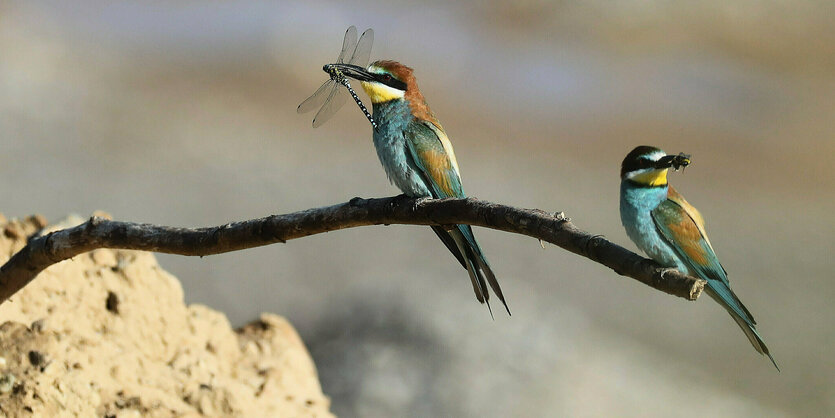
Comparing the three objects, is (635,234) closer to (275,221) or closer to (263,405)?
(275,221)

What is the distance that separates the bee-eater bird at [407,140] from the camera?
2428mm

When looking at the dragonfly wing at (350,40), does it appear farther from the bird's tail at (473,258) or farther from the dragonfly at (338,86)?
the bird's tail at (473,258)

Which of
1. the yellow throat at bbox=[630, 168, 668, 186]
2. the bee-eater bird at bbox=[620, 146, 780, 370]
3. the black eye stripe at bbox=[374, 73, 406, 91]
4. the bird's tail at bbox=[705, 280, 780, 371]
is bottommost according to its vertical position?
the bird's tail at bbox=[705, 280, 780, 371]

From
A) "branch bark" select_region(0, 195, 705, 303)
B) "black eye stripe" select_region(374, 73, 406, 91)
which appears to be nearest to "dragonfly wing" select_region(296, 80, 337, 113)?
"black eye stripe" select_region(374, 73, 406, 91)

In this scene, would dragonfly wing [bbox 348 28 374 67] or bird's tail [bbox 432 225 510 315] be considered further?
dragonfly wing [bbox 348 28 374 67]

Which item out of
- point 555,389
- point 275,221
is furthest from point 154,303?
point 555,389

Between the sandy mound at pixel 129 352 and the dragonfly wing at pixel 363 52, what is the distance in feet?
3.56

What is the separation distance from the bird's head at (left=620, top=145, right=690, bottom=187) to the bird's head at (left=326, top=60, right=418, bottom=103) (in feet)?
→ 2.38

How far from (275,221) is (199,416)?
0.85m

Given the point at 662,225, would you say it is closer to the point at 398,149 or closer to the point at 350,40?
the point at 398,149

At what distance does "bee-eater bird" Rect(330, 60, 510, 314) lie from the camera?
2428 millimetres

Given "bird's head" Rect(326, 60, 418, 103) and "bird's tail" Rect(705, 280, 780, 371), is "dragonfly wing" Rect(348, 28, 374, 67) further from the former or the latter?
"bird's tail" Rect(705, 280, 780, 371)

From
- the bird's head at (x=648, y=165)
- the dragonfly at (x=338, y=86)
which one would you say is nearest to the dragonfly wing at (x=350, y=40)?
the dragonfly at (x=338, y=86)

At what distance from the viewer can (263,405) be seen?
296 cm
